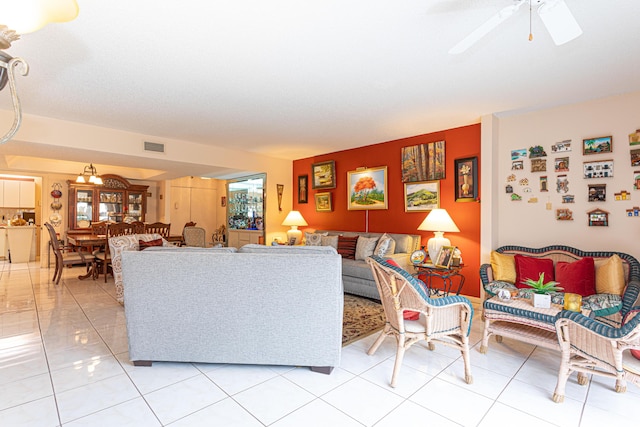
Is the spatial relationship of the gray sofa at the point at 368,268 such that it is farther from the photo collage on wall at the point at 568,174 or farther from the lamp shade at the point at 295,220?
the lamp shade at the point at 295,220

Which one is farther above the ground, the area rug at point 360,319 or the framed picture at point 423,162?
the framed picture at point 423,162

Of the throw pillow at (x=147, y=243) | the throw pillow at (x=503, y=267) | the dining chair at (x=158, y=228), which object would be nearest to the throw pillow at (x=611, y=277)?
the throw pillow at (x=503, y=267)

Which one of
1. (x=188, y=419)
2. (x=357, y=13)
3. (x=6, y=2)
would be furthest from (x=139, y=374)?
(x=357, y=13)

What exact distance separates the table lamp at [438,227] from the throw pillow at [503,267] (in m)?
0.58

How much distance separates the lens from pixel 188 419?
184 cm

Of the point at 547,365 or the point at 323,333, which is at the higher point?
the point at 323,333

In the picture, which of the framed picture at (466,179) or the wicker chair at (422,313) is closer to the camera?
the wicker chair at (422,313)

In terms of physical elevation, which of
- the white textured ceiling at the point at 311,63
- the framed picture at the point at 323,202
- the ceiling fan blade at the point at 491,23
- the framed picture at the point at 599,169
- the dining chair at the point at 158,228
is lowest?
the dining chair at the point at 158,228

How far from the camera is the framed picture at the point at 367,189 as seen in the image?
5410 mm

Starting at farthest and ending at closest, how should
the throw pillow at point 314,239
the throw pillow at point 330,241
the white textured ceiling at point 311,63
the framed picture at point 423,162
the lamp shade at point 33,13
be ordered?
1. the throw pillow at point 314,239
2. the throw pillow at point 330,241
3. the framed picture at point 423,162
4. the white textured ceiling at point 311,63
5. the lamp shade at point 33,13

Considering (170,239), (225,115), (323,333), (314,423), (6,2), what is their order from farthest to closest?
(170,239) < (225,115) < (323,333) < (314,423) < (6,2)

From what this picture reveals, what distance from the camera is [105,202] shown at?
25.1ft

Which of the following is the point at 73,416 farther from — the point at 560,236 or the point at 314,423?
the point at 560,236

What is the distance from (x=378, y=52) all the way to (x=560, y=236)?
3.03 meters
